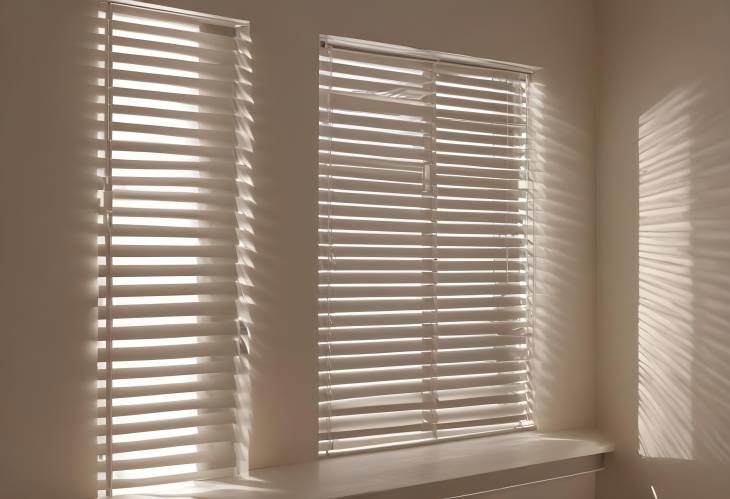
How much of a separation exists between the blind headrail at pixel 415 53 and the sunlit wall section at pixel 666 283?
1.56 ft

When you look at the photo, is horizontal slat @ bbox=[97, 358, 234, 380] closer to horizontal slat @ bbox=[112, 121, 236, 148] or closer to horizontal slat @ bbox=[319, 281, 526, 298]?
horizontal slat @ bbox=[319, 281, 526, 298]

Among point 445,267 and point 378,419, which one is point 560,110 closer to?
point 445,267

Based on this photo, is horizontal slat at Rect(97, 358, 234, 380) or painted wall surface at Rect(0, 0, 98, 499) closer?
painted wall surface at Rect(0, 0, 98, 499)

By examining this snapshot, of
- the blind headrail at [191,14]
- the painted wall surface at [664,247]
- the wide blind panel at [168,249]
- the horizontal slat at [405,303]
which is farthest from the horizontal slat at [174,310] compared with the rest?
the painted wall surface at [664,247]

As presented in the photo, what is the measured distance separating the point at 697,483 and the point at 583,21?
1.60 metres

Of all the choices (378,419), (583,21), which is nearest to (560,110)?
(583,21)

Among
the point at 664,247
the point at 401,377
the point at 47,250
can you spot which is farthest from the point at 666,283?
the point at 47,250

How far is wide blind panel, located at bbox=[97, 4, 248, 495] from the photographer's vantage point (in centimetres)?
184

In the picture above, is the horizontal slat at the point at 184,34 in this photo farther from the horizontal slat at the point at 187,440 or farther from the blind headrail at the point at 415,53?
the horizontal slat at the point at 187,440

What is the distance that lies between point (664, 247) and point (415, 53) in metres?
1.01

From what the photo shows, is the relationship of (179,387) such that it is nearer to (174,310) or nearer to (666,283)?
(174,310)

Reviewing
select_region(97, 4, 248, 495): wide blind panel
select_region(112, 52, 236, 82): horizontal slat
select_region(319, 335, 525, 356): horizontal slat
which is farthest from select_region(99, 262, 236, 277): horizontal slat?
select_region(112, 52, 236, 82): horizontal slat

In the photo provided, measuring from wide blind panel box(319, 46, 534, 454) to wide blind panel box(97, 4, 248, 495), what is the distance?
1.02 feet

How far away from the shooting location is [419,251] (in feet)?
7.63
